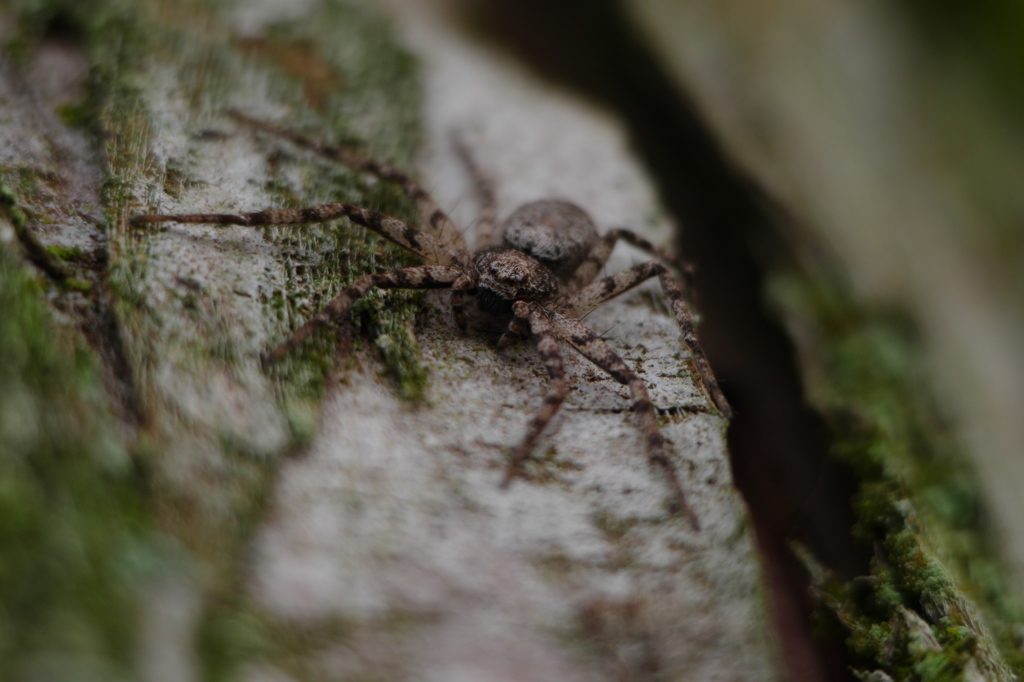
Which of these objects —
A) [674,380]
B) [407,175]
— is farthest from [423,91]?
[674,380]

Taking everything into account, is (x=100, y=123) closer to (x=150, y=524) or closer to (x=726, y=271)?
(x=150, y=524)

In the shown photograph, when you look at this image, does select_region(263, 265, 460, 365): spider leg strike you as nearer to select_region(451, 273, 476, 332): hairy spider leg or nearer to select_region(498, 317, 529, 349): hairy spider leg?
select_region(451, 273, 476, 332): hairy spider leg

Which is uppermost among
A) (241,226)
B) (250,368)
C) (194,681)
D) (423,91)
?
(423,91)

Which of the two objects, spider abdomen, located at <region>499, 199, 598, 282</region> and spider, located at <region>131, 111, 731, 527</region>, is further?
spider abdomen, located at <region>499, 199, 598, 282</region>

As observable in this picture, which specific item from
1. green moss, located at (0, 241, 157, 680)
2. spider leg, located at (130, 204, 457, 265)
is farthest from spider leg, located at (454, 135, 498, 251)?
green moss, located at (0, 241, 157, 680)

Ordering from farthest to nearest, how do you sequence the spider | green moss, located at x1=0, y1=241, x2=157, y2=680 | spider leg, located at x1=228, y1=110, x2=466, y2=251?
spider leg, located at x1=228, y1=110, x2=466, y2=251 → the spider → green moss, located at x1=0, y1=241, x2=157, y2=680

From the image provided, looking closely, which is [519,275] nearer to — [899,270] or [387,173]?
[387,173]
